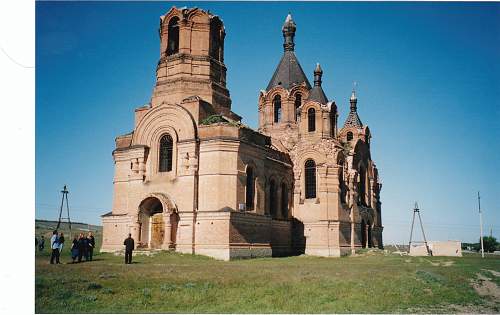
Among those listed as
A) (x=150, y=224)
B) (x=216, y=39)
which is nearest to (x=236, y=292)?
(x=150, y=224)

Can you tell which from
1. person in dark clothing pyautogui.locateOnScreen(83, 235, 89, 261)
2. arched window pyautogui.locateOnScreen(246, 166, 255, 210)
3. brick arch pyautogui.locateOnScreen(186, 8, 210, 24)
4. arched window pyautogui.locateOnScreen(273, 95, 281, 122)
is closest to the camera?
person in dark clothing pyautogui.locateOnScreen(83, 235, 89, 261)

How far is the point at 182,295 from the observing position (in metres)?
13.1

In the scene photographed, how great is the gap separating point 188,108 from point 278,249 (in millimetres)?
10489

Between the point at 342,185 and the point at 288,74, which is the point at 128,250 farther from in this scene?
the point at 288,74

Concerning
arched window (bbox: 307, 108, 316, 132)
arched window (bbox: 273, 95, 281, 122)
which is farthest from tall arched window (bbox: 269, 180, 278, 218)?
arched window (bbox: 273, 95, 281, 122)

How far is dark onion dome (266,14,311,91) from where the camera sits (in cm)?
3803

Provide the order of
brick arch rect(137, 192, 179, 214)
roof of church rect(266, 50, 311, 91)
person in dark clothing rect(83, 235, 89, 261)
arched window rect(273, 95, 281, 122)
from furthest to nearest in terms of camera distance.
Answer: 1. roof of church rect(266, 50, 311, 91)
2. arched window rect(273, 95, 281, 122)
3. brick arch rect(137, 192, 179, 214)
4. person in dark clothing rect(83, 235, 89, 261)

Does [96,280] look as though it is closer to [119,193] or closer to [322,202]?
[119,193]

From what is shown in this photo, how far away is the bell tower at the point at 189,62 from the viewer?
28.4 metres

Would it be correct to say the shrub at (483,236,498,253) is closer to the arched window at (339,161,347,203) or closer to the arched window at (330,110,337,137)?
the arched window at (339,161,347,203)

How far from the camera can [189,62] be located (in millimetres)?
28578

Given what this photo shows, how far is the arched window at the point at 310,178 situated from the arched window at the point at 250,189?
641 centimetres

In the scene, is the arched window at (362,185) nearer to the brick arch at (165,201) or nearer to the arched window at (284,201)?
the arched window at (284,201)

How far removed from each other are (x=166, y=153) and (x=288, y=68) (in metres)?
14.9
